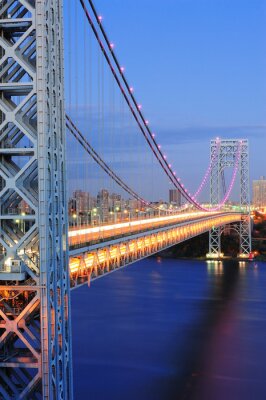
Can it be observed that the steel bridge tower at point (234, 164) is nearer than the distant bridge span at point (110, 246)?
No

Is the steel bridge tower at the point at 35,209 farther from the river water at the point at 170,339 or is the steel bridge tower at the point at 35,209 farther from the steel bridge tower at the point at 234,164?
the steel bridge tower at the point at 234,164

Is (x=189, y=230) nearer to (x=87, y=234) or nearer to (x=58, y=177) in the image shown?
(x=87, y=234)

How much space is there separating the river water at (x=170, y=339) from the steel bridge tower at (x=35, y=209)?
594 cm

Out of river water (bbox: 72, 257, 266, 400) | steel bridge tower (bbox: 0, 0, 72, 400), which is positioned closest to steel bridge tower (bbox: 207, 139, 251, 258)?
river water (bbox: 72, 257, 266, 400)

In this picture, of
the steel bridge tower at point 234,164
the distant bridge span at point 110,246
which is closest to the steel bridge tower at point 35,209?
the distant bridge span at point 110,246

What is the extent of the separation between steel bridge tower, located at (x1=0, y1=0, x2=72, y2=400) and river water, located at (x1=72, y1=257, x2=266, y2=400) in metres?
5.94

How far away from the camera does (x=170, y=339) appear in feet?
66.3

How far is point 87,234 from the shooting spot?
14.0 m

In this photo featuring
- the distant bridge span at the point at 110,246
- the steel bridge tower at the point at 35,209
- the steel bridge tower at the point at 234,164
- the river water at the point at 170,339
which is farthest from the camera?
the steel bridge tower at the point at 234,164

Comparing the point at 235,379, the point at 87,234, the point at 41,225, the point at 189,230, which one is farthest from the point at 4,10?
the point at 189,230

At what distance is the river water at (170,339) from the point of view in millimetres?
14969

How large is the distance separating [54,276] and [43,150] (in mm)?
1633

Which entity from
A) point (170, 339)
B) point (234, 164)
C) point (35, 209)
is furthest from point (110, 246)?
point (234, 164)

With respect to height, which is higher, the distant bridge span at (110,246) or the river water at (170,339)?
the distant bridge span at (110,246)
